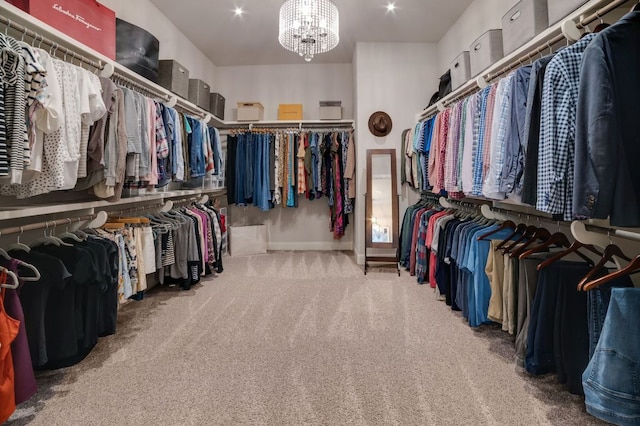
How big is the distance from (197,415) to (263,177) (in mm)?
3356

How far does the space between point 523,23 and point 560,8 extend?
350 mm

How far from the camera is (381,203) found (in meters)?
3.96

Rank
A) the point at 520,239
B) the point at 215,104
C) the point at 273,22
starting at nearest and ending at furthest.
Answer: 1. the point at 520,239
2. the point at 273,22
3. the point at 215,104

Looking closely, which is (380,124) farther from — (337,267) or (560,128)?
(560,128)

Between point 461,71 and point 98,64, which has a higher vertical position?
point 461,71

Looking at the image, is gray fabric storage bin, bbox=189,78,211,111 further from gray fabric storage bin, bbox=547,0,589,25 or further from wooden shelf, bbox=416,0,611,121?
gray fabric storage bin, bbox=547,0,589,25

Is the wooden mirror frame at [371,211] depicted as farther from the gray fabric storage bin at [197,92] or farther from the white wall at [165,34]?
the white wall at [165,34]

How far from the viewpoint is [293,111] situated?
4754 millimetres

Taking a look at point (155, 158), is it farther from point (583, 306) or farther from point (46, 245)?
point (583, 306)

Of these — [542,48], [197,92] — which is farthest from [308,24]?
→ [197,92]

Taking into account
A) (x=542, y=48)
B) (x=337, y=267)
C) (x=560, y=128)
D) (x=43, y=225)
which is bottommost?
(x=337, y=267)

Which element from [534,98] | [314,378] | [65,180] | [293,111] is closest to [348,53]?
[293,111]

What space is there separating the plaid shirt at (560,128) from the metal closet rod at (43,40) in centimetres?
246

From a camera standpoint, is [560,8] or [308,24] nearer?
[560,8]
